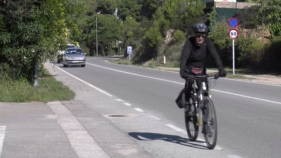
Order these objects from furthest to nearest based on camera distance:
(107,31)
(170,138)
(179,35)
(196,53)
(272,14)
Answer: (107,31) → (179,35) → (272,14) → (170,138) → (196,53)

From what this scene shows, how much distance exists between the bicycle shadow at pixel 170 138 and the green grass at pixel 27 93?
6.43m

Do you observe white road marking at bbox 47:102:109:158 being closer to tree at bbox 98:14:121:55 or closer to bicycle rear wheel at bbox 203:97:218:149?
bicycle rear wheel at bbox 203:97:218:149

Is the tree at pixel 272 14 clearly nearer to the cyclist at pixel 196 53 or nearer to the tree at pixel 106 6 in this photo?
the cyclist at pixel 196 53

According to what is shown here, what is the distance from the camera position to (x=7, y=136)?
10375 mm

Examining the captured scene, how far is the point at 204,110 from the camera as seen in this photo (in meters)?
8.97

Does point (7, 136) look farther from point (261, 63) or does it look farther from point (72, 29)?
point (261, 63)

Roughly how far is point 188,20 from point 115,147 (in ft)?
145

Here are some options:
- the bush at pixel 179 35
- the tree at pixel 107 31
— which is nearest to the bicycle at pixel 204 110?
the bush at pixel 179 35

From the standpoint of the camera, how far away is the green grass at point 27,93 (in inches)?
642

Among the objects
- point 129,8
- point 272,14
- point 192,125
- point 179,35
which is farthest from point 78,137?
point 129,8

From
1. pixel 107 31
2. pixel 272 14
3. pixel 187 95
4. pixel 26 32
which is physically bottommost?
pixel 187 95

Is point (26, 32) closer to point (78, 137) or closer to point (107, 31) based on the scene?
point (78, 137)

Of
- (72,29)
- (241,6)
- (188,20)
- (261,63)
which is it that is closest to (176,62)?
(188,20)

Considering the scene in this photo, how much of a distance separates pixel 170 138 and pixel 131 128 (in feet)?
4.95
